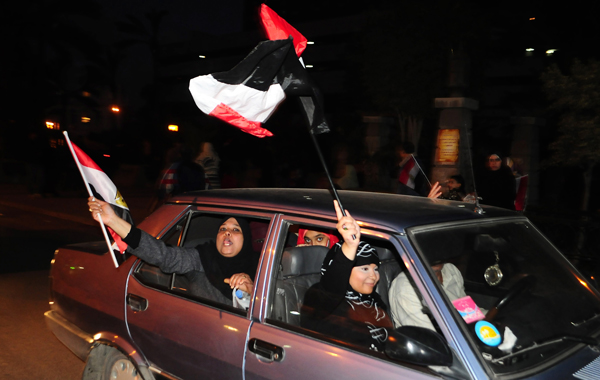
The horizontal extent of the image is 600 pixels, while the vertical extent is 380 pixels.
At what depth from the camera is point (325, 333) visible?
237 centimetres

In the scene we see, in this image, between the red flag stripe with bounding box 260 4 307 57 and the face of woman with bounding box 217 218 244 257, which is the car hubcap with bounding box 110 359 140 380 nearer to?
the face of woman with bounding box 217 218 244 257

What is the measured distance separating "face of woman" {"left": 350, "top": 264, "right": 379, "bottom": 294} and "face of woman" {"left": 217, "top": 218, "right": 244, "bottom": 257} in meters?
0.79

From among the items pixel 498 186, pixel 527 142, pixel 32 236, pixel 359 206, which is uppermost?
pixel 527 142

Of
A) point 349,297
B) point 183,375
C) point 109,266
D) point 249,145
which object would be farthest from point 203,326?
point 249,145

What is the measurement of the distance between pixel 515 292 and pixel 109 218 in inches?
85.7

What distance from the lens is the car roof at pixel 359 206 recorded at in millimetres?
2379

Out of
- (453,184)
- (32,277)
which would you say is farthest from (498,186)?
(32,277)

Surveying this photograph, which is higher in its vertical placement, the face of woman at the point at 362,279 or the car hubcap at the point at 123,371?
the face of woman at the point at 362,279

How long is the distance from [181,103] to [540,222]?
144 ft

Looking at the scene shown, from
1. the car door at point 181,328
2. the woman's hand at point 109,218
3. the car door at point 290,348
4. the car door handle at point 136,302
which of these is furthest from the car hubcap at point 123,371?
the car door at point 290,348

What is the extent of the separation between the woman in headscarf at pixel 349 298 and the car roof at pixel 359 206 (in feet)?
0.41

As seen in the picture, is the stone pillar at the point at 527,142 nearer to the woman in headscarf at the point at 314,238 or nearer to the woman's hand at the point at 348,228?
the woman in headscarf at the point at 314,238

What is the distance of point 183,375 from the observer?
8.89 ft

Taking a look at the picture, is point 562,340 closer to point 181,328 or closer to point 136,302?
point 181,328
